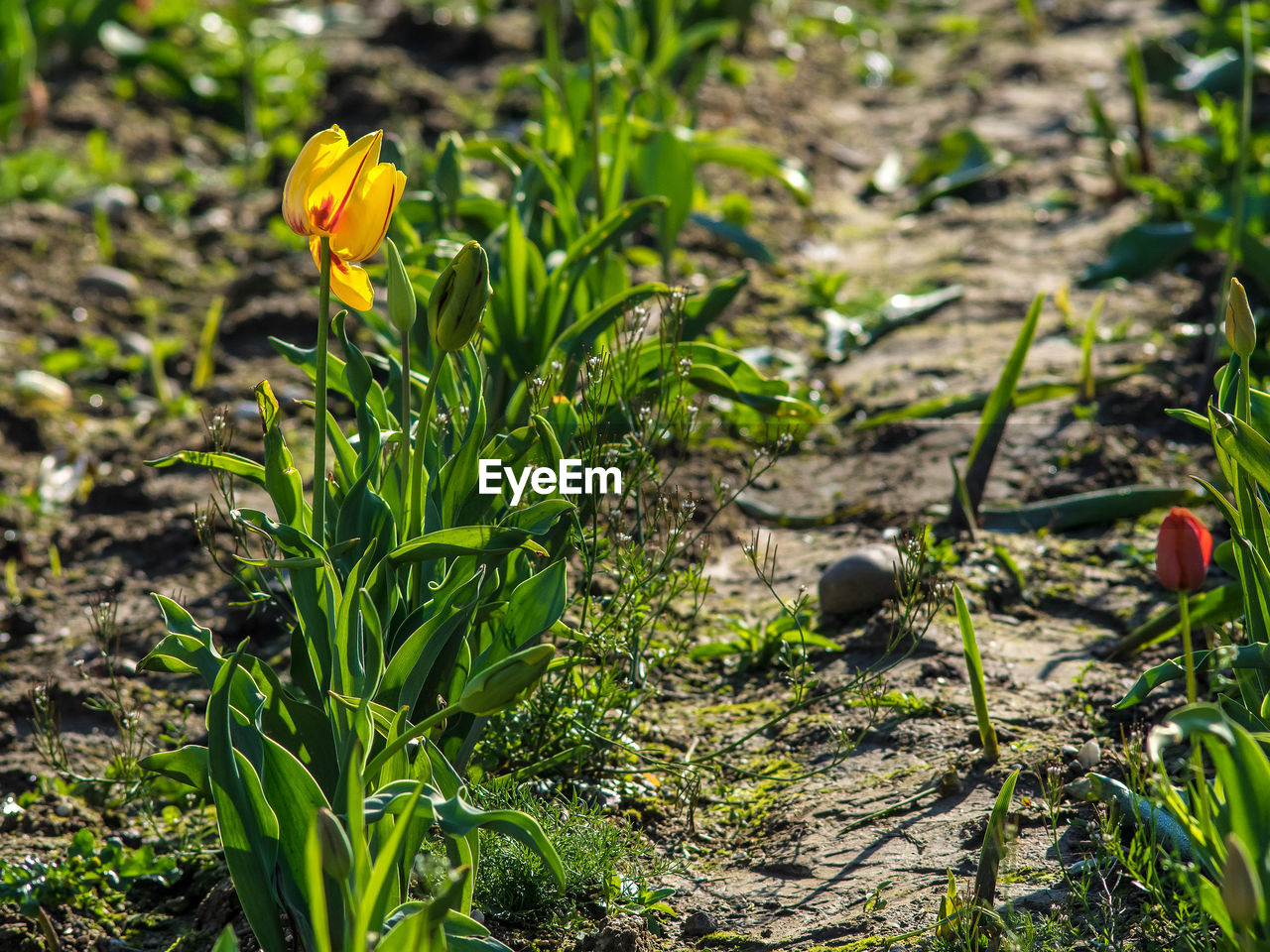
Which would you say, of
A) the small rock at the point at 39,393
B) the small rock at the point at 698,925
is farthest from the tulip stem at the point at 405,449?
the small rock at the point at 39,393

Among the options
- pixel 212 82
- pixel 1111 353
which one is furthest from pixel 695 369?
pixel 212 82

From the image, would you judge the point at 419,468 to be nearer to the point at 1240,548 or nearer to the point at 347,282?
the point at 347,282

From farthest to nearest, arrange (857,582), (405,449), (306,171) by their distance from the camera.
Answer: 1. (857,582)
2. (405,449)
3. (306,171)

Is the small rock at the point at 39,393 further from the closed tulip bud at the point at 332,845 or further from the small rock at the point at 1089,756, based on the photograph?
the small rock at the point at 1089,756

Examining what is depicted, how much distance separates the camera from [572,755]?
2.00 m

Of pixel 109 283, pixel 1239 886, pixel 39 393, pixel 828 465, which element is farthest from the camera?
pixel 109 283

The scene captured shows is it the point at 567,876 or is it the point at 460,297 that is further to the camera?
the point at 567,876

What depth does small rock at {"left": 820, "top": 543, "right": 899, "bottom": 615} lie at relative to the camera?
2.43 m

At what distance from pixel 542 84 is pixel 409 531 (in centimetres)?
222

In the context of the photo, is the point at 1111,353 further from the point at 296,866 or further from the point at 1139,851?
the point at 296,866

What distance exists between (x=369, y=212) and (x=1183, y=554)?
1143 mm

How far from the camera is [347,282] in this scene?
1.57 meters

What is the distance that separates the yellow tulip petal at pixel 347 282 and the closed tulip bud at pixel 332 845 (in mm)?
699

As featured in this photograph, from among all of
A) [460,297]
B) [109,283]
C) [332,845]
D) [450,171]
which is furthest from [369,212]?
[109,283]
